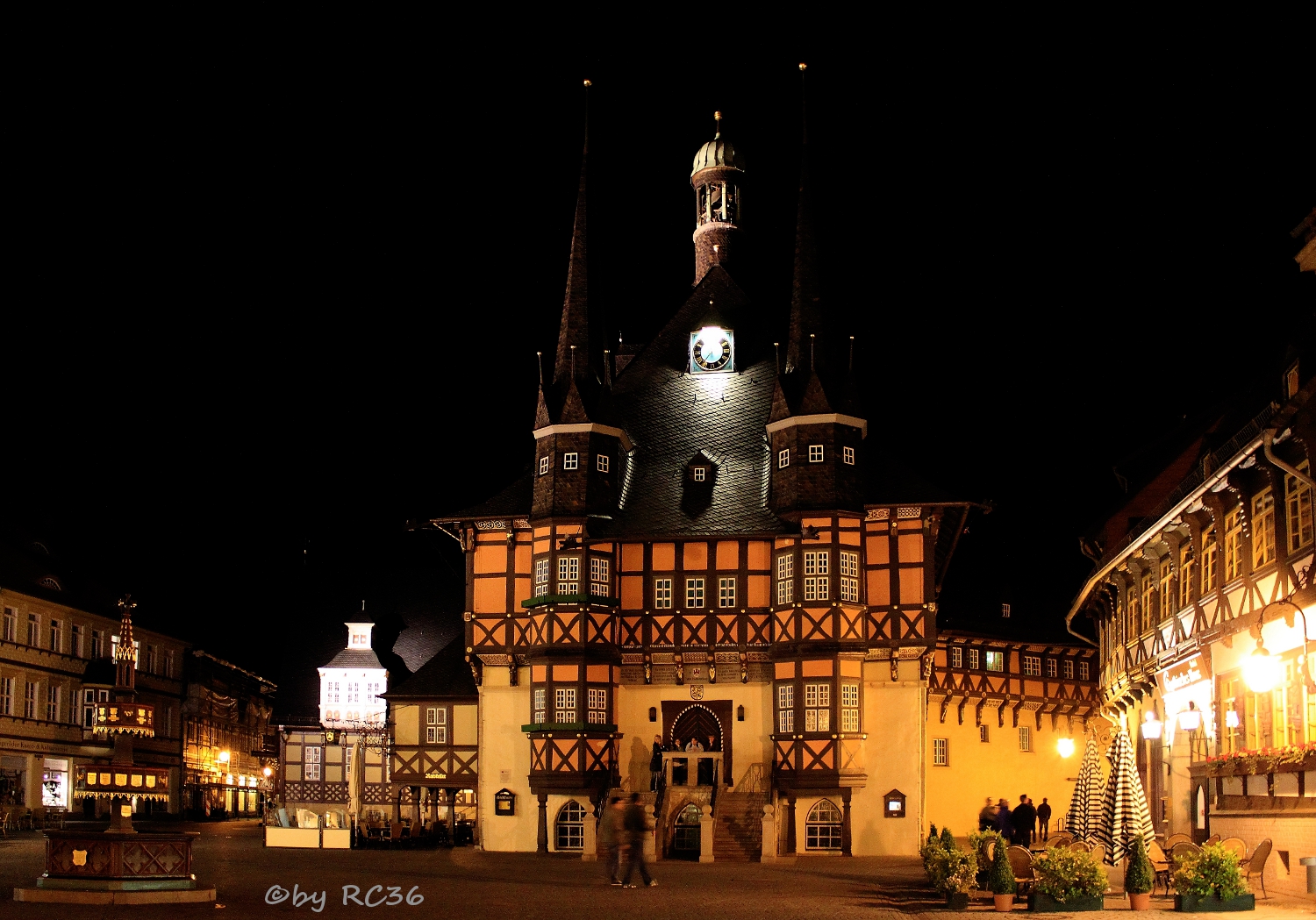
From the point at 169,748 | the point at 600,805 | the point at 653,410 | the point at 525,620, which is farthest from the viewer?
the point at 169,748

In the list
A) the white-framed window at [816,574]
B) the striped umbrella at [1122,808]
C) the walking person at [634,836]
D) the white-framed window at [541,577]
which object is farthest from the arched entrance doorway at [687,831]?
the striped umbrella at [1122,808]

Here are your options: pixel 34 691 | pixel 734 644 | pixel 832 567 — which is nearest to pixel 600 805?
pixel 734 644

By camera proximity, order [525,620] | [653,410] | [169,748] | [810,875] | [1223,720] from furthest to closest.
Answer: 1. [169,748]
2. [653,410]
3. [525,620]
4. [810,875]
5. [1223,720]

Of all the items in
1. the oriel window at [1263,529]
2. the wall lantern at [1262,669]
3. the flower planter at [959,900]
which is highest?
the oriel window at [1263,529]

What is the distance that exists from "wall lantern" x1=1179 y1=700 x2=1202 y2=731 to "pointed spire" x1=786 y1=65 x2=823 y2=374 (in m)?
20.7

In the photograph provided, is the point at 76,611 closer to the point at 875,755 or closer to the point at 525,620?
the point at 525,620

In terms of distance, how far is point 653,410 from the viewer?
54.9m

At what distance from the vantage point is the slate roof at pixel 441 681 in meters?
55.6

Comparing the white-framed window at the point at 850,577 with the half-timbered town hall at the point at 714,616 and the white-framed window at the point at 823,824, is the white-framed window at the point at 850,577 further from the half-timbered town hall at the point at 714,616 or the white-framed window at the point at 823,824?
the white-framed window at the point at 823,824

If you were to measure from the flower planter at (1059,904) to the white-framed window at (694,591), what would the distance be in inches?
1076

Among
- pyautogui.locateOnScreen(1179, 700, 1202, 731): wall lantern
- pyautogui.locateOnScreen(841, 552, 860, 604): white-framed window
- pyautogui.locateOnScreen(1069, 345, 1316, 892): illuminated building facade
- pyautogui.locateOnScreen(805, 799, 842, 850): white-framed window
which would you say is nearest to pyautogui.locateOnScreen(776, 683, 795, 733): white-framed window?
pyautogui.locateOnScreen(805, 799, 842, 850): white-framed window

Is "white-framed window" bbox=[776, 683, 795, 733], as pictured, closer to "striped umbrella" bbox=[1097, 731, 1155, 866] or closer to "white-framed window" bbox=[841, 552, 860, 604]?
"white-framed window" bbox=[841, 552, 860, 604]

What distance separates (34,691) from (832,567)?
36.1 metres

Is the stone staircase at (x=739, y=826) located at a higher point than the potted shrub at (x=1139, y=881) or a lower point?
lower
